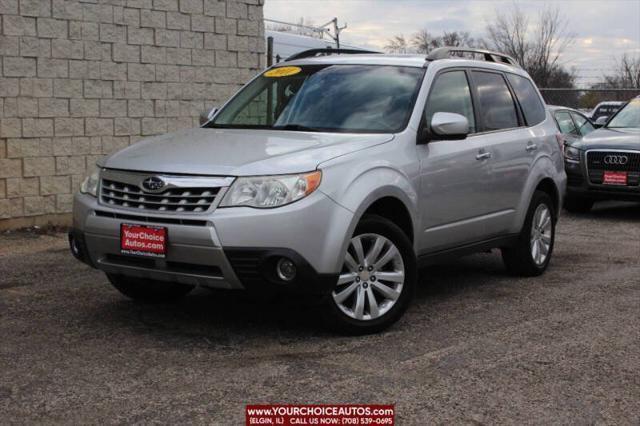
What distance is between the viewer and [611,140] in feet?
40.3

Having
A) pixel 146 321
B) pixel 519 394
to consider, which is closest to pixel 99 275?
pixel 146 321

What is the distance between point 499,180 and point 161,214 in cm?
292

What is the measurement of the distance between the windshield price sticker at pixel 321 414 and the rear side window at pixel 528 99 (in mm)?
4196

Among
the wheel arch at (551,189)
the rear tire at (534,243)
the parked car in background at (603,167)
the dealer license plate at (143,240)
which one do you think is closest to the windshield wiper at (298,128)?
the dealer license plate at (143,240)

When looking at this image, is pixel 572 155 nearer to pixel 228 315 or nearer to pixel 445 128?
pixel 445 128

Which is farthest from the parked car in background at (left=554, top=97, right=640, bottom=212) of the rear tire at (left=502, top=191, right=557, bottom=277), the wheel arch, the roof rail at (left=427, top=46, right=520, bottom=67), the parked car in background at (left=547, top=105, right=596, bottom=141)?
the roof rail at (left=427, top=46, right=520, bottom=67)

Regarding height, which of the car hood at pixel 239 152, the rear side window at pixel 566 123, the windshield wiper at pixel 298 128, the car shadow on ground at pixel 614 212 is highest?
the windshield wiper at pixel 298 128

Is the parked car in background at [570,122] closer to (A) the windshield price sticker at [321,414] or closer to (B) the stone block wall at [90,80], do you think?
(B) the stone block wall at [90,80]

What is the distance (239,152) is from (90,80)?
5.55m

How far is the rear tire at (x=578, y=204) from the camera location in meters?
12.8

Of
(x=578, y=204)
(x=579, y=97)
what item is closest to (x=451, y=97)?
(x=578, y=204)

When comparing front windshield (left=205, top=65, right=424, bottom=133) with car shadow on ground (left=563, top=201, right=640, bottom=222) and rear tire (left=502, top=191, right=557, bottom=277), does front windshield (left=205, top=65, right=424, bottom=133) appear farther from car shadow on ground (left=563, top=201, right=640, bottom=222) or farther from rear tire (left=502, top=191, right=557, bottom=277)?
car shadow on ground (left=563, top=201, right=640, bottom=222)

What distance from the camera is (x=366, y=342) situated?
5.41m

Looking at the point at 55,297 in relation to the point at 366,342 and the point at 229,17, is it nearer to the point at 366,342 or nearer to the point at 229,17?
the point at 366,342
